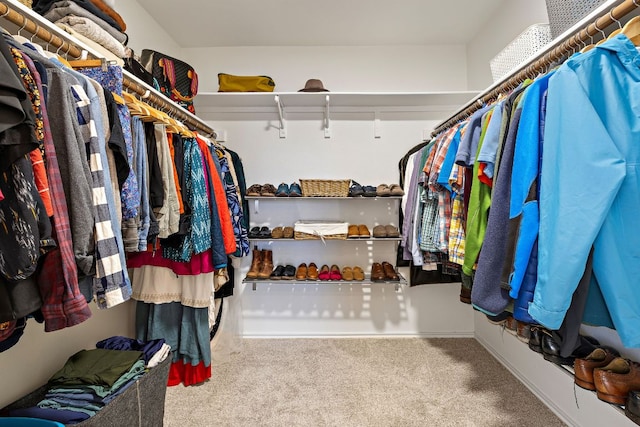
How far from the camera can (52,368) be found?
141cm

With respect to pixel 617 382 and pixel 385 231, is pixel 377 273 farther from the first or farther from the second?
pixel 617 382

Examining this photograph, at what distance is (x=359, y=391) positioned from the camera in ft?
6.00

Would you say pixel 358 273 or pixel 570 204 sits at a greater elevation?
pixel 570 204

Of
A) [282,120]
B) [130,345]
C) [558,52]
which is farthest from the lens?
[282,120]

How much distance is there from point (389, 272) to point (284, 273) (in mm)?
829

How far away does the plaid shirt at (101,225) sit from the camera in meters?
0.84

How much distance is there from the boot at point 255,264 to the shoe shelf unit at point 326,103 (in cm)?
101

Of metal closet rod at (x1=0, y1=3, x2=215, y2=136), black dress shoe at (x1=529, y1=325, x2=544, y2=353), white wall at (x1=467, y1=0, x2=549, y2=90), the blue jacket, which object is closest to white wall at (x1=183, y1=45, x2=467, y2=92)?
white wall at (x1=467, y1=0, x2=549, y2=90)

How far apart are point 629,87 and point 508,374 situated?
1.88 metres

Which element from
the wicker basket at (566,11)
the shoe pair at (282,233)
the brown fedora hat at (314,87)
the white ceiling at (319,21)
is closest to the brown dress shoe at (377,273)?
the shoe pair at (282,233)

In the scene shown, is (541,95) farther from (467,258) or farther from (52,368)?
(52,368)

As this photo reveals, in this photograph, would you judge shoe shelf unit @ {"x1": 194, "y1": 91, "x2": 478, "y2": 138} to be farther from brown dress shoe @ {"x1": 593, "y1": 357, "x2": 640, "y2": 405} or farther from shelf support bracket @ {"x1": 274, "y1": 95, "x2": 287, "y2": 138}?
brown dress shoe @ {"x1": 593, "y1": 357, "x2": 640, "y2": 405}

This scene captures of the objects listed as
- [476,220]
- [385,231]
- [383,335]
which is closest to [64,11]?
[476,220]

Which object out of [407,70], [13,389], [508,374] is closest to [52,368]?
[13,389]
